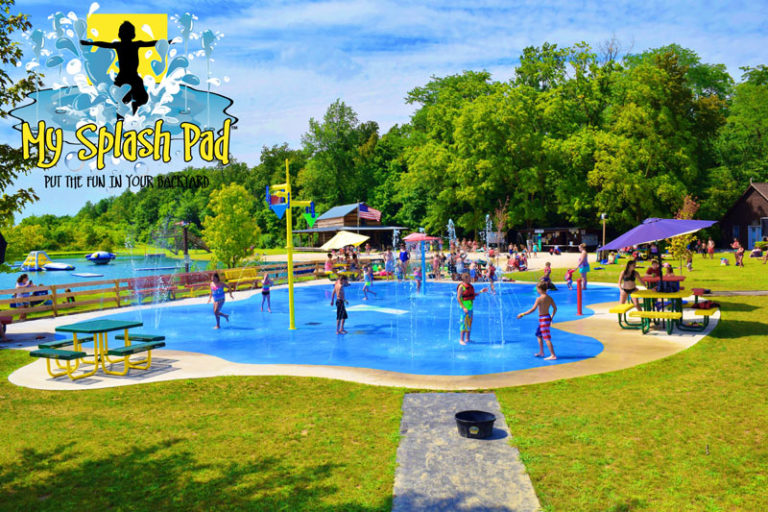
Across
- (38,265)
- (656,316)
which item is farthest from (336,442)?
(38,265)

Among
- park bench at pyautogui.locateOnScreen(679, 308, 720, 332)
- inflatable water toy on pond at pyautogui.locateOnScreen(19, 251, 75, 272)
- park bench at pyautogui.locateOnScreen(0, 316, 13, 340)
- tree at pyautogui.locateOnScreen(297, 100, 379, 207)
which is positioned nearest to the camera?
park bench at pyautogui.locateOnScreen(679, 308, 720, 332)

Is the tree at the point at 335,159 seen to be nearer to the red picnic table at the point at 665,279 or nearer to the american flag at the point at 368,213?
the american flag at the point at 368,213

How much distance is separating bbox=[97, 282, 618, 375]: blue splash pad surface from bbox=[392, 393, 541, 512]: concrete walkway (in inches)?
155

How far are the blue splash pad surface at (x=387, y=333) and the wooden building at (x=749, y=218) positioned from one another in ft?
104

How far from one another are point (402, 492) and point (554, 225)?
5958 cm

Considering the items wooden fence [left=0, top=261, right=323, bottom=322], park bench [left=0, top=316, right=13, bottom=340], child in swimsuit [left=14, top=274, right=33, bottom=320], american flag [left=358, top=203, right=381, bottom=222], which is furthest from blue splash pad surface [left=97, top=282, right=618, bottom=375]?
american flag [left=358, top=203, right=381, bottom=222]

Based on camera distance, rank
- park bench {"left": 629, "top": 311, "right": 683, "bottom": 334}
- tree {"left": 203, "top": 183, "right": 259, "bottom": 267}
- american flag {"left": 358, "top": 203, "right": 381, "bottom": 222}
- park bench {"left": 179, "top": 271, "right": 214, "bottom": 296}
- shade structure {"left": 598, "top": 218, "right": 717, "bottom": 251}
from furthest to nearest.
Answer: american flag {"left": 358, "top": 203, "right": 381, "bottom": 222}, tree {"left": 203, "top": 183, "right": 259, "bottom": 267}, park bench {"left": 179, "top": 271, "right": 214, "bottom": 296}, shade structure {"left": 598, "top": 218, "right": 717, "bottom": 251}, park bench {"left": 629, "top": 311, "right": 683, "bottom": 334}

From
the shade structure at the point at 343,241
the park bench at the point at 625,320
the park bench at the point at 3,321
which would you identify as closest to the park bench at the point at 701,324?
the park bench at the point at 625,320

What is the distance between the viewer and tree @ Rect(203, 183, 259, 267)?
129ft

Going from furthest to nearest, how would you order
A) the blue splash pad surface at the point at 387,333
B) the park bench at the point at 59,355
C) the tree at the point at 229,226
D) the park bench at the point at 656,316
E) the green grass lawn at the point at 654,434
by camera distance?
the tree at the point at 229,226 < the park bench at the point at 656,316 < the blue splash pad surface at the point at 387,333 < the park bench at the point at 59,355 < the green grass lawn at the point at 654,434

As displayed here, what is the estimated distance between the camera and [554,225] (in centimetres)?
6138

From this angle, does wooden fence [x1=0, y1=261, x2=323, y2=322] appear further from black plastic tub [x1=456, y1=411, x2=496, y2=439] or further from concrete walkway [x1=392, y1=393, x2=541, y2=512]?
black plastic tub [x1=456, y1=411, x2=496, y2=439]

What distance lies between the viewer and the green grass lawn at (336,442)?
544 cm

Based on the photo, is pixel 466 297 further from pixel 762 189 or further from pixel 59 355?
pixel 762 189
